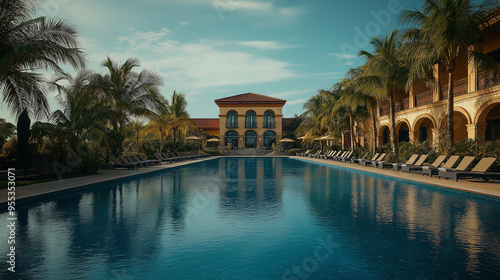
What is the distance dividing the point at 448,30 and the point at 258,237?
1240cm

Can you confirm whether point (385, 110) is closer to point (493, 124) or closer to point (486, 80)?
point (493, 124)

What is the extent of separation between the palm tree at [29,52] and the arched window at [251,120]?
4224 centimetres

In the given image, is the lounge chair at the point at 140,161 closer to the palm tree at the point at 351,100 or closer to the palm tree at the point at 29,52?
the palm tree at the point at 29,52

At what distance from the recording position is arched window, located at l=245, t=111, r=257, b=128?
53.5 meters

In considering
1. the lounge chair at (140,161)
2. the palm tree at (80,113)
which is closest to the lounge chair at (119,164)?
the lounge chair at (140,161)

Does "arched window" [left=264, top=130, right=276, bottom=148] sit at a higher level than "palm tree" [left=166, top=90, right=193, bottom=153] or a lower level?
lower

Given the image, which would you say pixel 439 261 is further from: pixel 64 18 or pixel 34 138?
Result: pixel 34 138

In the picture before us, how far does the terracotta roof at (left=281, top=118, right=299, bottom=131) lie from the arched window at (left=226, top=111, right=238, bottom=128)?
8.05 m

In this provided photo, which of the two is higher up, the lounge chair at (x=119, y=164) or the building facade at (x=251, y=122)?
the building facade at (x=251, y=122)

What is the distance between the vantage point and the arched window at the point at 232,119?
53406mm

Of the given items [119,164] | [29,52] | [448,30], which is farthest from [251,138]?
[29,52]

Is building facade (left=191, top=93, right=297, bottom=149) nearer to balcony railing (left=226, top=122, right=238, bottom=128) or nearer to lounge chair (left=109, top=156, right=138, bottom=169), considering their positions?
balcony railing (left=226, top=122, right=238, bottom=128)

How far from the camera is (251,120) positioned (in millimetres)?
53750

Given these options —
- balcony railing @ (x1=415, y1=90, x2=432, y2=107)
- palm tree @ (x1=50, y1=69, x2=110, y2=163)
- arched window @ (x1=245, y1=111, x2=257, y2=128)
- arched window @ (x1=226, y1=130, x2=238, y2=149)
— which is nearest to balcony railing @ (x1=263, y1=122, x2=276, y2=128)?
arched window @ (x1=245, y1=111, x2=257, y2=128)
